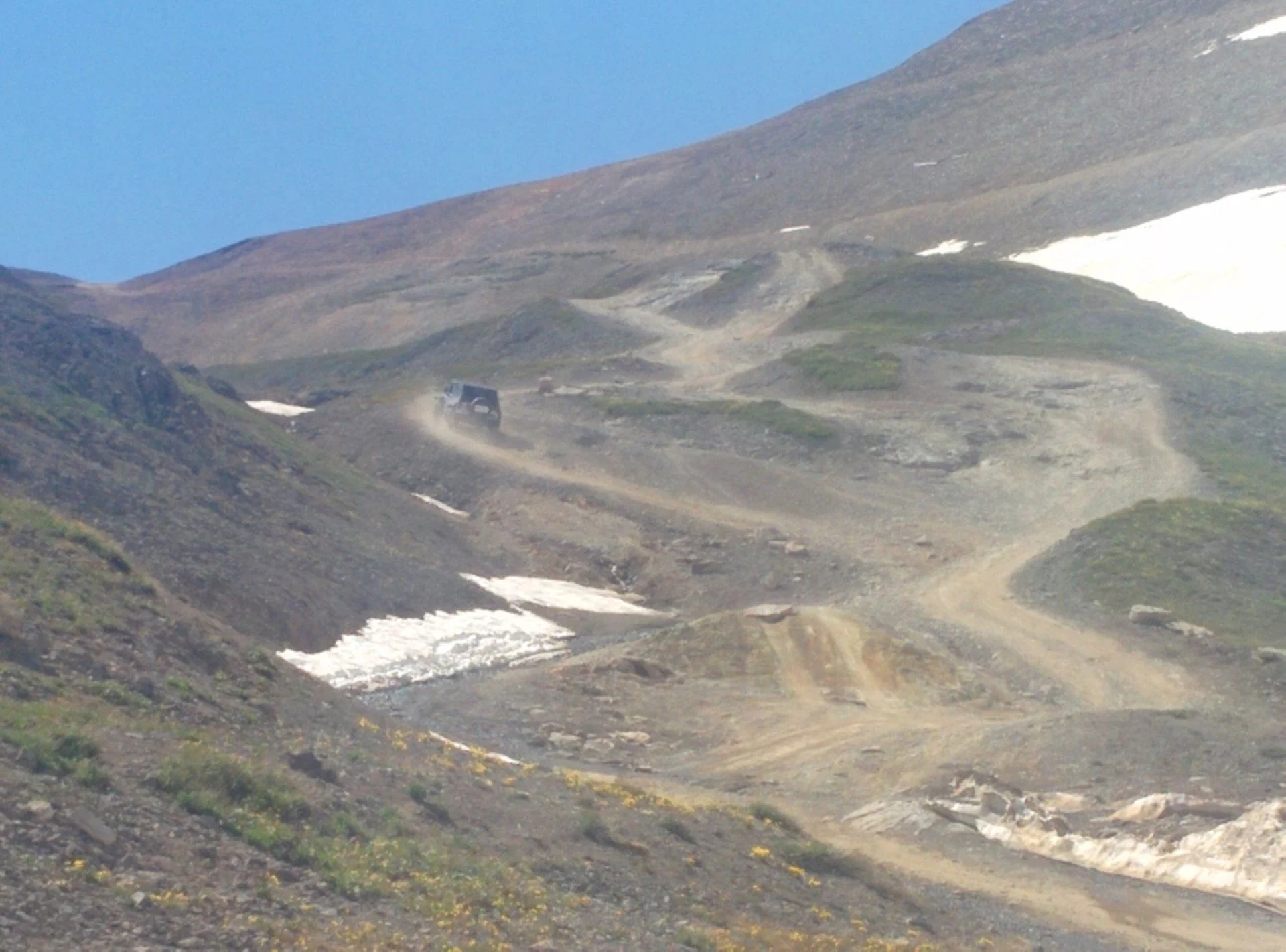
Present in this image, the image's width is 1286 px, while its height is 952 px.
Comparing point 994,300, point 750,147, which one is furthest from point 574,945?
point 750,147

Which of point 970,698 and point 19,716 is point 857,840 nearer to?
point 970,698

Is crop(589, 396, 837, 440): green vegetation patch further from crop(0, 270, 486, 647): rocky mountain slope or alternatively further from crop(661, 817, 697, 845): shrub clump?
crop(661, 817, 697, 845): shrub clump

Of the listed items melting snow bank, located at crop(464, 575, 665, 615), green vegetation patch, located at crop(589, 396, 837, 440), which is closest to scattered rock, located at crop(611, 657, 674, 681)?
melting snow bank, located at crop(464, 575, 665, 615)

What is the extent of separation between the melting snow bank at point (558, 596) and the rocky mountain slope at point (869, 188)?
194 feet

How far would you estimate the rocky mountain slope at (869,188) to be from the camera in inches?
3686

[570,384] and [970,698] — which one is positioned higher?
[570,384]

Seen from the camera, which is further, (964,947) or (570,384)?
(570,384)

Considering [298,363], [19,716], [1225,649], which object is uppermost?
[298,363]

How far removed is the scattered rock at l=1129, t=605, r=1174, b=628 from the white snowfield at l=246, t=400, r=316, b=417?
3790cm

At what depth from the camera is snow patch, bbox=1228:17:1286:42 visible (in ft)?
351

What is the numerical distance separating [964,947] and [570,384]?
157ft

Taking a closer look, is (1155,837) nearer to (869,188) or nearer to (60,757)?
(60,757)

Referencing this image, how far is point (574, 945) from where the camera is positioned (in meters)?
9.36

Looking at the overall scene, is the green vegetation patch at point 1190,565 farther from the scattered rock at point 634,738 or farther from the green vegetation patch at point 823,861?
the green vegetation patch at point 823,861
